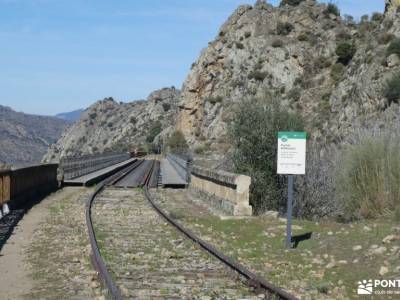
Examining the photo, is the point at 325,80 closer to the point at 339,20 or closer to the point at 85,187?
the point at 339,20

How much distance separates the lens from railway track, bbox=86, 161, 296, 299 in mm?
8422

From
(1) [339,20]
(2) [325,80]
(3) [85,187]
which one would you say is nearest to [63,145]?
(1) [339,20]

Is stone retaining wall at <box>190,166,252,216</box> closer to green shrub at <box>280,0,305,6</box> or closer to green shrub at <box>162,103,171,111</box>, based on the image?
green shrub at <box>280,0,305,6</box>

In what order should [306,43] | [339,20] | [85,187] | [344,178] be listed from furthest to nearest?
[339,20] < [306,43] < [85,187] < [344,178]

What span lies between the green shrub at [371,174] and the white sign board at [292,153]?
2.07 meters

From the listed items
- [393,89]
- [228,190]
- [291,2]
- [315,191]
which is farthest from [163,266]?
[291,2]

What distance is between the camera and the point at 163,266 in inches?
405

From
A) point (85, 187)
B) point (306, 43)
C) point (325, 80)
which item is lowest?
point (85, 187)

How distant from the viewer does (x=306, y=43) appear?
8912cm

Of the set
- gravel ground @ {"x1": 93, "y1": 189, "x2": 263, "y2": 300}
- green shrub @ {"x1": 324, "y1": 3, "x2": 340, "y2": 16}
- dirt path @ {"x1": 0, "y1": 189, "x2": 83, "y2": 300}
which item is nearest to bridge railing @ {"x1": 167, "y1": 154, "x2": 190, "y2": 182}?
dirt path @ {"x1": 0, "y1": 189, "x2": 83, "y2": 300}

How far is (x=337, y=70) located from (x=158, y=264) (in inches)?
2776

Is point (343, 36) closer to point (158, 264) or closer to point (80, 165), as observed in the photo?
point (80, 165)

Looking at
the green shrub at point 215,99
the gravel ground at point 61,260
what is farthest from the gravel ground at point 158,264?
the green shrub at point 215,99

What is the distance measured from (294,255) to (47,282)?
4500 millimetres
